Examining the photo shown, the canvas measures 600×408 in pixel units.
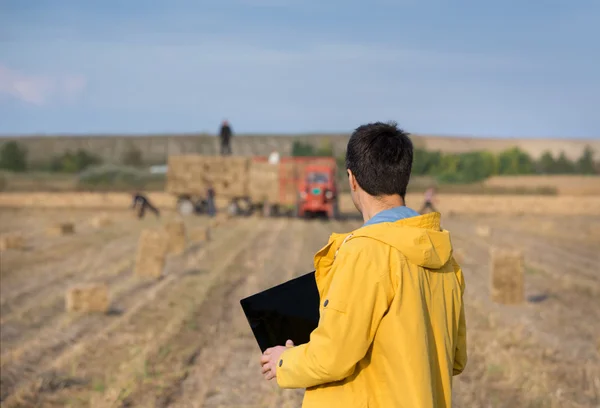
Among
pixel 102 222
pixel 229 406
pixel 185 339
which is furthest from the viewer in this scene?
pixel 102 222

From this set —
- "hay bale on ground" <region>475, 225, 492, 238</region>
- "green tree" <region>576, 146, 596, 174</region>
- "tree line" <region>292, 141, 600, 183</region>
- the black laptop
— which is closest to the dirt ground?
the black laptop

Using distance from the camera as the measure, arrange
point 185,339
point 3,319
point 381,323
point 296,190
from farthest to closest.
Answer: point 296,190 → point 3,319 → point 185,339 → point 381,323

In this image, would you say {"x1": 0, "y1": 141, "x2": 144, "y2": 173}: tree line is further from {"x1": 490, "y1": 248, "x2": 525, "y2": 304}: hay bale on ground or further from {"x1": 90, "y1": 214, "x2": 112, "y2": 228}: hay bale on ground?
{"x1": 490, "y1": 248, "x2": 525, "y2": 304}: hay bale on ground

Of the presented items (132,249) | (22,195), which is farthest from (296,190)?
(22,195)

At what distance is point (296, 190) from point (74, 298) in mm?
23908

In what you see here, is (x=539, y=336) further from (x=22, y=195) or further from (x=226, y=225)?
(x=22, y=195)

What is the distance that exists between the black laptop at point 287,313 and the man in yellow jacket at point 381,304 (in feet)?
0.44

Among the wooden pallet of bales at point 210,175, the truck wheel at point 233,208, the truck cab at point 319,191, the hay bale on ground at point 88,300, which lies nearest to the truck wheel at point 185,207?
the wooden pallet of bales at point 210,175

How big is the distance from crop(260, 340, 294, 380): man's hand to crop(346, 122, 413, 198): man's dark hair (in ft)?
2.22

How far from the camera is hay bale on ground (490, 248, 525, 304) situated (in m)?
13.0

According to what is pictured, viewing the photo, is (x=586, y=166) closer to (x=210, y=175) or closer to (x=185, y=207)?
(x=185, y=207)

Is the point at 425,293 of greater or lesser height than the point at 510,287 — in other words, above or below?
above

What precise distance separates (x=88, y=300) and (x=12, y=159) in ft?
261

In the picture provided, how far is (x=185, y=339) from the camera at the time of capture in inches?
415
